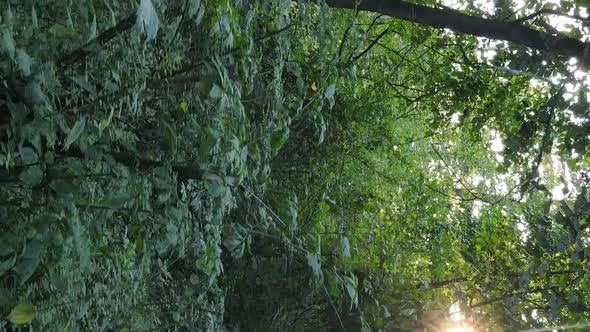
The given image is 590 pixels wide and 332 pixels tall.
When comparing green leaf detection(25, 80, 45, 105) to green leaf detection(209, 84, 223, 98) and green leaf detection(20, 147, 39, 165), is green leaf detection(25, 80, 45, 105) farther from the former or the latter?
green leaf detection(209, 84, 223, 98)

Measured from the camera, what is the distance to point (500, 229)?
3262mm

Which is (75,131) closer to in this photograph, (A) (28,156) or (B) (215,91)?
(A) (28,156)

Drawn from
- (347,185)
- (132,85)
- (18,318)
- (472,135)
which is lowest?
(18,318)

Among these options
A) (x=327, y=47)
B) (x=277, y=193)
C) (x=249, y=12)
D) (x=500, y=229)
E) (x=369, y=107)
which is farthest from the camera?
(x=500, y=229)

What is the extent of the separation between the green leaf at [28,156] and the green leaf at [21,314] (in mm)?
207

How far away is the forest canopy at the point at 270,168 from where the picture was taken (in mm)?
951

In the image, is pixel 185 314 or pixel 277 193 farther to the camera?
pixel 277 193

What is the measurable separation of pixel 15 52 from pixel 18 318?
0.37 m

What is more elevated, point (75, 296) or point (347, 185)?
point (347, 185)

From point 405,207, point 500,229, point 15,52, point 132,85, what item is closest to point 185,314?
point 132,85

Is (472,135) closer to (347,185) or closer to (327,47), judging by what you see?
(347,185)

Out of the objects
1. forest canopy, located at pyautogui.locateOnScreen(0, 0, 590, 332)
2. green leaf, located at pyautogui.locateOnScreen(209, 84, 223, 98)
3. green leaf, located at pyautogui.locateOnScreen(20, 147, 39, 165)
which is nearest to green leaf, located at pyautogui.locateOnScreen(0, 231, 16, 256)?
forest canopy, located at pyautogui.locateOnScreen(0, 0, 590, 332)

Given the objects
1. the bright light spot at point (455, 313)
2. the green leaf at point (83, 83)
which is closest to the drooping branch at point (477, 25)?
the green leaf at point (83, 83)

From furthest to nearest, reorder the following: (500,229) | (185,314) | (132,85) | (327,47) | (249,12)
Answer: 1. (500,229)
2. (185,314)
3. (327,47)
4. (249,12)
5. (132,85)
